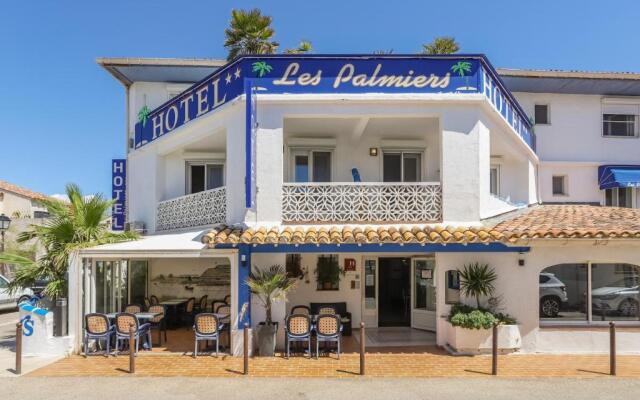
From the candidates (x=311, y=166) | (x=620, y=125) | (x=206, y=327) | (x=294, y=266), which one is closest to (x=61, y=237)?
(x=206, y=327)

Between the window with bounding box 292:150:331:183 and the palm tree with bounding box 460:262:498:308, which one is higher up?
the window with bounding box 292:150:331:183

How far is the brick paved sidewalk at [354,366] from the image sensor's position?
9.20m

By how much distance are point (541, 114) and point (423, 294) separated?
9558mm

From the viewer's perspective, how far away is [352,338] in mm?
12789

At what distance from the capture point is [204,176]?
1459cm

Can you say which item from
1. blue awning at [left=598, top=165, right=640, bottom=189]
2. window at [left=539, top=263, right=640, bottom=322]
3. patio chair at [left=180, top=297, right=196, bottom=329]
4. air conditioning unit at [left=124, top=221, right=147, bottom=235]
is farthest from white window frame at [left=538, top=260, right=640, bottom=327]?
air conditioning unit at [left=124, top=221, right=147, bottom=235]

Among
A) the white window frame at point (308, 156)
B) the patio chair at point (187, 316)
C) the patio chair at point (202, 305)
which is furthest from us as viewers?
the patio chair at point (202, 305)

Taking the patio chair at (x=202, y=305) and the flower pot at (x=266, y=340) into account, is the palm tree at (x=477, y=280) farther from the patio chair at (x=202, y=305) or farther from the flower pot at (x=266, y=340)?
the patio chair at (x=202, y=305)

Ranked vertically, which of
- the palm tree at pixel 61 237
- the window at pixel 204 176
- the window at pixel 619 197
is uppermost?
the window at pixel 204 176

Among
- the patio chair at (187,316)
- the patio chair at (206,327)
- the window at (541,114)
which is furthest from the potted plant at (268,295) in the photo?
the window at (541,114)

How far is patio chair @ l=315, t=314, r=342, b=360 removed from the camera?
34.2 ft

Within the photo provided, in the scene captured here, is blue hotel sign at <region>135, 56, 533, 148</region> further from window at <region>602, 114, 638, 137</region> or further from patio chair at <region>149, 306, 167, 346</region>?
window at <region>602, 114, 638, 137</region>

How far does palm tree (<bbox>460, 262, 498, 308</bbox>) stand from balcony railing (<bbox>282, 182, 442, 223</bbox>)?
1.52 meters

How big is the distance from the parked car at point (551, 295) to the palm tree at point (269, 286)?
6.60 m
